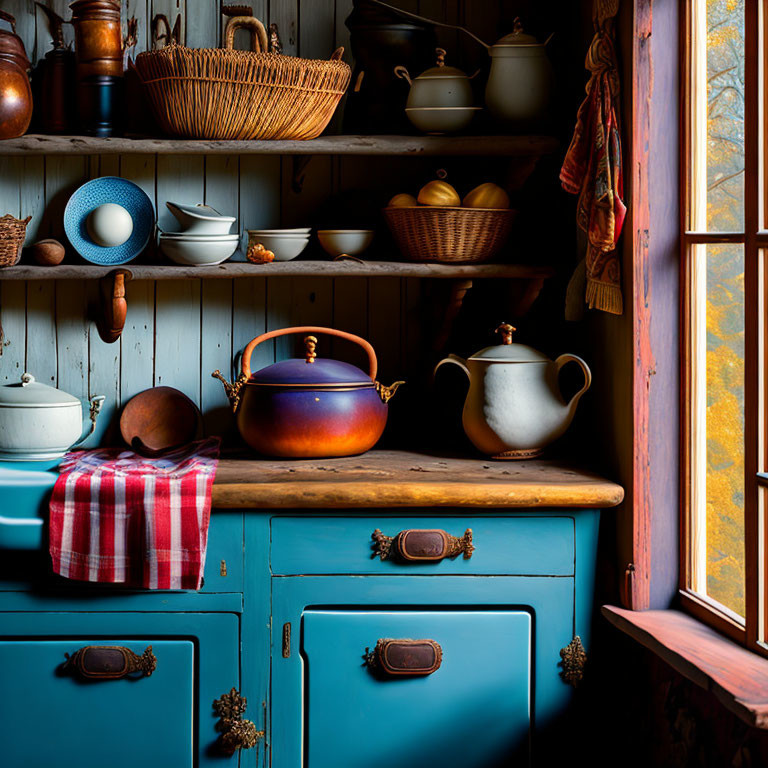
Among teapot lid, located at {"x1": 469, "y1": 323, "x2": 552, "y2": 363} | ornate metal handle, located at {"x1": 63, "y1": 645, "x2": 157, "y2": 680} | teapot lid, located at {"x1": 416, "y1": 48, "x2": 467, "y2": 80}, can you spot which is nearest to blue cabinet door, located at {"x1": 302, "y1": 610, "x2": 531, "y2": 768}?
ornate metal handle, located at {"x1": 63, "y1": 645, "x2": 157, "y2": 680}

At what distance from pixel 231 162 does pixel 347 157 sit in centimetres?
33

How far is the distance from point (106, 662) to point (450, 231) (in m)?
1.30

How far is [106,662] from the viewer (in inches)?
80.3

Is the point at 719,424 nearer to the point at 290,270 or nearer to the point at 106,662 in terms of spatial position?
the point at 290,270

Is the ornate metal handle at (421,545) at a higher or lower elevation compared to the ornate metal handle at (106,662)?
higher

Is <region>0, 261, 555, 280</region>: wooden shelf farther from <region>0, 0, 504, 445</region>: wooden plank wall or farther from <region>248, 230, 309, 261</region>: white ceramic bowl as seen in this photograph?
<region>0, 0, 504, 445</region>: wooden plank wall

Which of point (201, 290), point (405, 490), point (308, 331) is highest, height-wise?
point (201, 290)

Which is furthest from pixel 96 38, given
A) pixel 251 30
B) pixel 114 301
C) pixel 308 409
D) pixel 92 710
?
pixel 92 710

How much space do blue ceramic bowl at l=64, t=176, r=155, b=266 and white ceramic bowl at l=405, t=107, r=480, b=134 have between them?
77 centimetres

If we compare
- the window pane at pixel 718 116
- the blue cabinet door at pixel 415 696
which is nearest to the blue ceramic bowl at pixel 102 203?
the blue cabinet door at pixel 415 696

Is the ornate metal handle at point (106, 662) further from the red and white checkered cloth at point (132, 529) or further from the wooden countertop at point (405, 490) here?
the wooden countertop at point (405, 490)

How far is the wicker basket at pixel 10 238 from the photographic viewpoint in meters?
2.30

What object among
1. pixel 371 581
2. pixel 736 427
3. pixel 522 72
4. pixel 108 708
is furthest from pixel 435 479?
pixel 522 72

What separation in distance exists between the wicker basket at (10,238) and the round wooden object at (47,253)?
0.04 m
